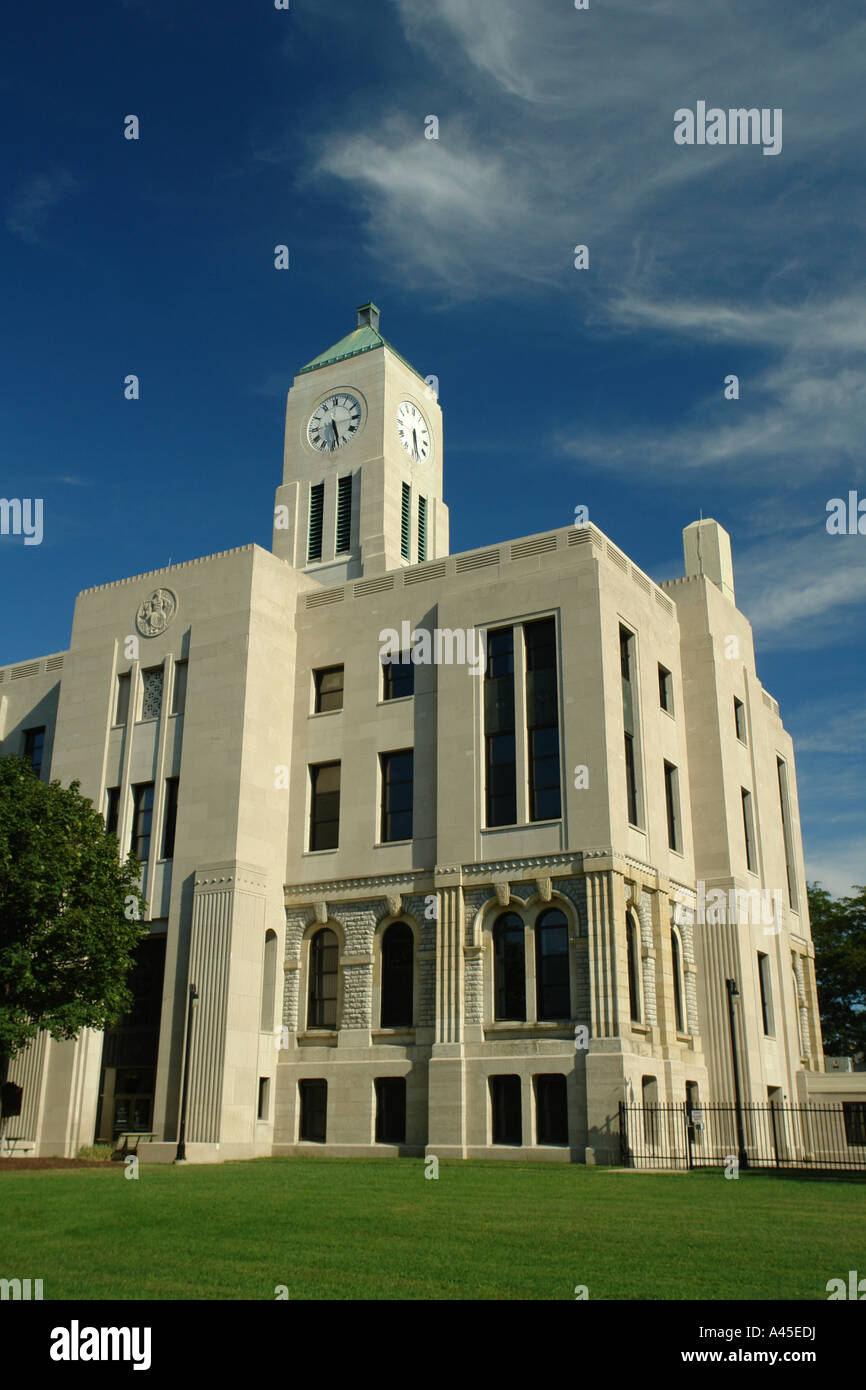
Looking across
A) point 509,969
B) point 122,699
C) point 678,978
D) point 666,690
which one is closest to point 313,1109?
point 509,969

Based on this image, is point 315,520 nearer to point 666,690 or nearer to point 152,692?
point 152,692

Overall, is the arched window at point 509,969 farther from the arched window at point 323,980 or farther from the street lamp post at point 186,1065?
the street lamp post at point 186,1065

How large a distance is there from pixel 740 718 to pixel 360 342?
2791 cm

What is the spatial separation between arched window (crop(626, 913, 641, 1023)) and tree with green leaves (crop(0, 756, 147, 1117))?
14358 millimetres

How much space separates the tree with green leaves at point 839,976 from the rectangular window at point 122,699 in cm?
3883

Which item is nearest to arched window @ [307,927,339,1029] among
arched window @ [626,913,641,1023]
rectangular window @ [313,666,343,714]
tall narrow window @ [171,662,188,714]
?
rectangular window @ [313,666,343,714]

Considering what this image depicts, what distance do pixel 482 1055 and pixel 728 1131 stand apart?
31.2 feet

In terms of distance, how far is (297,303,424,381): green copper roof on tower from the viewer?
58662 mm

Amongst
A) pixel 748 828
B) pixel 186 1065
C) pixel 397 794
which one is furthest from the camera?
pixel 748 828

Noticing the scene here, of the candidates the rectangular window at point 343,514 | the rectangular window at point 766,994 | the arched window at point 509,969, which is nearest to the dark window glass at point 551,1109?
the arched window at point 509,969

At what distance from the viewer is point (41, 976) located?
3119 centimetres

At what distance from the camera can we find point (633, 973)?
1382 inches
